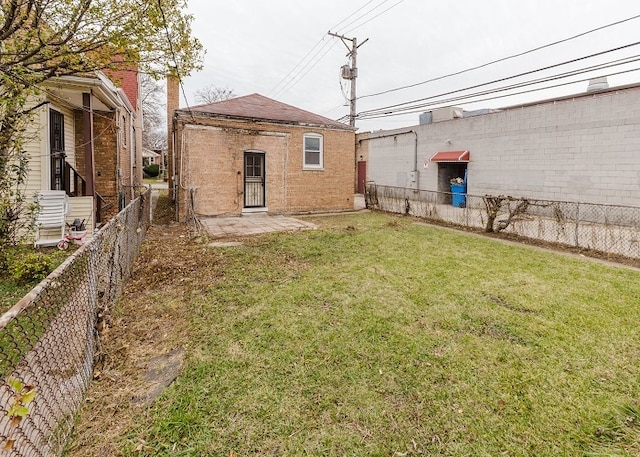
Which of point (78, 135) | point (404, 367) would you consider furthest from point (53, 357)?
point (78, 135)

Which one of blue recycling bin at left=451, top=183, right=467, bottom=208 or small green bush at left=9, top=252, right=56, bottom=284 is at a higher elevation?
blue recycling bin at left=451, top=183, right=467, bottom=208

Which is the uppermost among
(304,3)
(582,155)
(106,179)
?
(304,3)

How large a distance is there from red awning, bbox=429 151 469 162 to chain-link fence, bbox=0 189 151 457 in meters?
15.4

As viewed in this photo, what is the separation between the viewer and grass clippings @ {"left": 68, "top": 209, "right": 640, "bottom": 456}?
220cm

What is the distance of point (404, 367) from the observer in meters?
2.98

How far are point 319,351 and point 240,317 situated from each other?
1.16m

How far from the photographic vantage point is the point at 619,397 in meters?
2.58

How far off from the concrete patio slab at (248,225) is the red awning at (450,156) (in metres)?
9.32

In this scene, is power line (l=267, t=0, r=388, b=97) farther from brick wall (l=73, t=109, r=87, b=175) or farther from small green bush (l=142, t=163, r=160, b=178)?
small green bush (l=142, t=163, r=160, b=178)

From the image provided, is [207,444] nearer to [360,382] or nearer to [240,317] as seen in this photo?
[360,382]

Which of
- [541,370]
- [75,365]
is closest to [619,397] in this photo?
[541,370]

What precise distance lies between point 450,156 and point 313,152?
762 centimetres

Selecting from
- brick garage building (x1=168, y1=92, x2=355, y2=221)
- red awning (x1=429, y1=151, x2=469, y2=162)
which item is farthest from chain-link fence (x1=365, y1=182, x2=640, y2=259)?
red awning (x1=429, y1=151, x2=469, y2=162)

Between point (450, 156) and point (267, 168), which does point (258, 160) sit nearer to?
point (267, 168)
